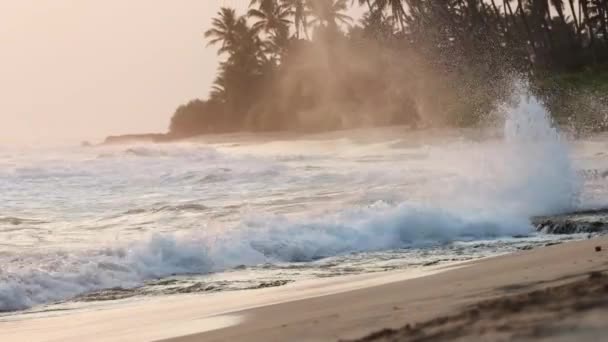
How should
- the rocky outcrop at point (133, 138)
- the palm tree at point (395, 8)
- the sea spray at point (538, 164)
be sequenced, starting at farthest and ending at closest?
the rocky outcrop at point (133, 138)
the palm tree at point (395, 8)
the sea spray at point (538, 164)

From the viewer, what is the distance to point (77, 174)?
26.2 metres

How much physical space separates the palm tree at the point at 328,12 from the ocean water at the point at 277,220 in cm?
4077

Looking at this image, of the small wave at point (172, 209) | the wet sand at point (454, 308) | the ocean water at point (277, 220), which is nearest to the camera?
the wet sand at point (454, 308)

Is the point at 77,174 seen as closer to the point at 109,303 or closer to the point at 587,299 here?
the point at 109,303

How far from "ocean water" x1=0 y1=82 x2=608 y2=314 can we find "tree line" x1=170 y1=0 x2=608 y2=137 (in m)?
18.5

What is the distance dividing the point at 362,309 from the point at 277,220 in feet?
22.3

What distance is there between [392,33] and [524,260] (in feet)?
150

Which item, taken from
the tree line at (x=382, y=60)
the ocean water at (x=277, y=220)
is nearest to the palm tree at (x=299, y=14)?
the tree line at (x=382, y=60)

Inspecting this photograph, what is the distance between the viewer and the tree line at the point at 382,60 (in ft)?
147

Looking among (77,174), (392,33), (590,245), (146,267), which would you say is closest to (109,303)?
(146,267)

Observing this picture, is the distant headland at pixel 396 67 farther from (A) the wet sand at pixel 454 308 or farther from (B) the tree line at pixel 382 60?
(A) the wet sand at pixel 454 308

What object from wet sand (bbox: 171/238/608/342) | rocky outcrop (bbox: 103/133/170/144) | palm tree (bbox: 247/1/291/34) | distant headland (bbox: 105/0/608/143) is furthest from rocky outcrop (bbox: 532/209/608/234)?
rocky outcrop (bbox: 103/133/170/144)

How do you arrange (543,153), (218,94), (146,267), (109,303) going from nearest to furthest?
(109,303), (146,267), (543,153), (218,94)

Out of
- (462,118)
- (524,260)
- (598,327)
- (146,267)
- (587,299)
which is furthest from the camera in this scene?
(462,118)
